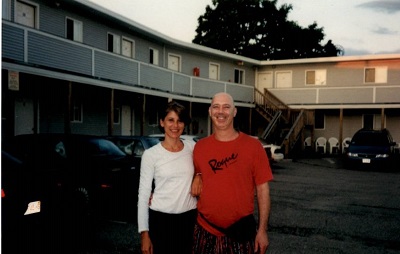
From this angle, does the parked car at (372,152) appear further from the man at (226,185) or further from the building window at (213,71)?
the man at (226,185)

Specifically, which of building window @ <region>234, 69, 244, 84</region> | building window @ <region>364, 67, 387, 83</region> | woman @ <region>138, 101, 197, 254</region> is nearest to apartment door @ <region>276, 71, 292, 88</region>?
building window @ <region>234, 69, 244, 84</region>

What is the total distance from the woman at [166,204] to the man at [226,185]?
0.09 m

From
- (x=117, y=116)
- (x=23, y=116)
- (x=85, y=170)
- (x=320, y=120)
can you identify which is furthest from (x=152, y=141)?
(x=320, y=120)

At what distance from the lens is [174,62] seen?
2266cm

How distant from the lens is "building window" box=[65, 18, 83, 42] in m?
15.6

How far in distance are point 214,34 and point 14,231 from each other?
142ft

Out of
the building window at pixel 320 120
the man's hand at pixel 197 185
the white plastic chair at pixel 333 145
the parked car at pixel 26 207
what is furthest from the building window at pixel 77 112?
the building window at pixel 320 120

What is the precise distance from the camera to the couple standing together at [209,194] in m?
2.77

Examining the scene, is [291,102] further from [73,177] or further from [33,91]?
[73,177]

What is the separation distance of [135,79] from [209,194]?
14.1 meters

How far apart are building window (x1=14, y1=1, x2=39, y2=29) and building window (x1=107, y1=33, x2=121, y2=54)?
4252mm

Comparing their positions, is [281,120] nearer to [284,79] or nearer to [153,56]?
[284,79]

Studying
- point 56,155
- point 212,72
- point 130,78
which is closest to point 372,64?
point 212,72

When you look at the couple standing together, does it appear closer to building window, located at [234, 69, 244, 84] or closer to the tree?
building window, located at [234, 69, 244, 84]
